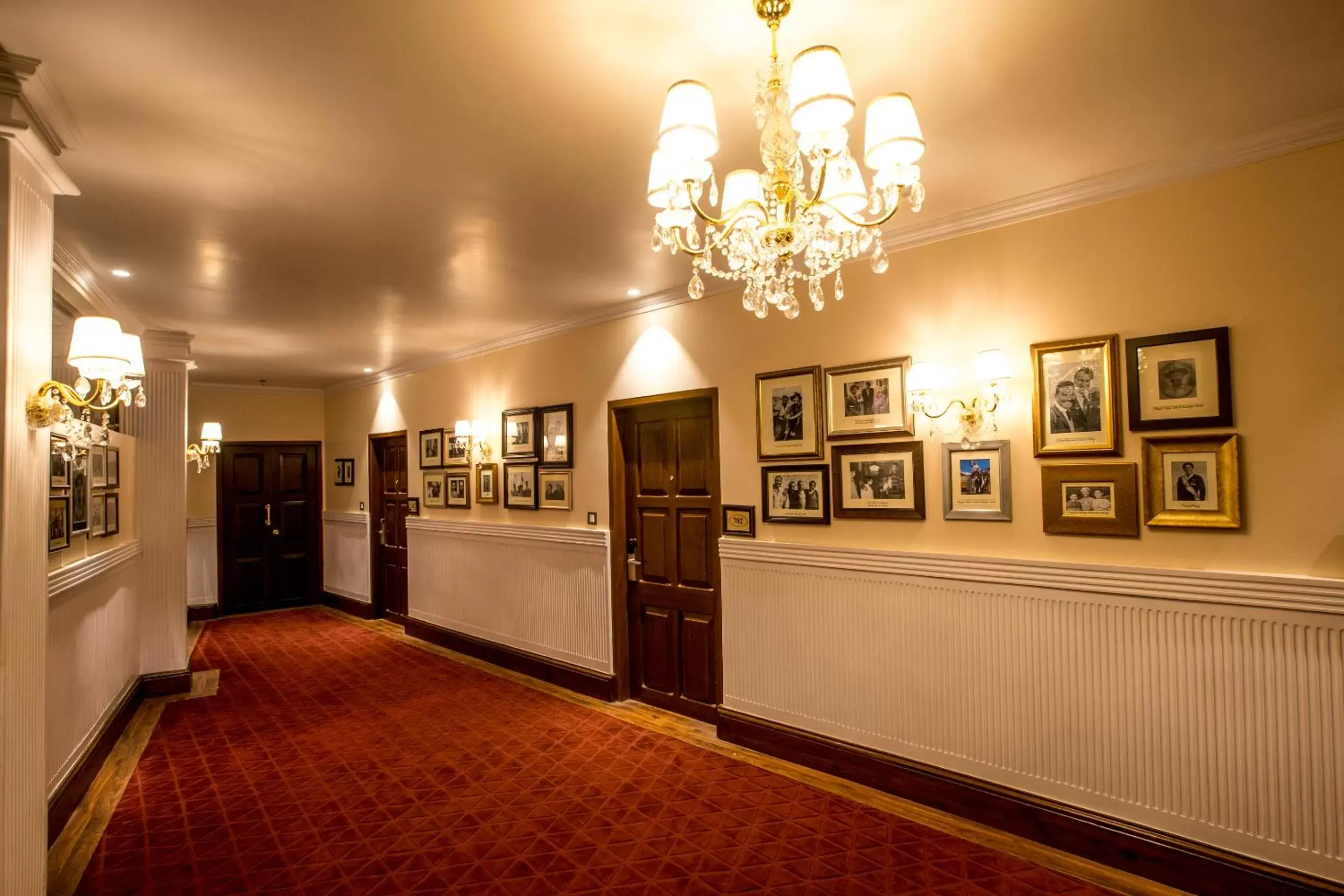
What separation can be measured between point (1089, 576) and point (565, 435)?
3.80m

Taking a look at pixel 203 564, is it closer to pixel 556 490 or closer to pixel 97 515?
pixel 97 515

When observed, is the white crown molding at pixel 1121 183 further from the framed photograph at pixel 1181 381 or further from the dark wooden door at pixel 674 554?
the dark wooden door at pixel 674 554

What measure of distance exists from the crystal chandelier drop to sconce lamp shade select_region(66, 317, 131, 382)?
244 centimetres

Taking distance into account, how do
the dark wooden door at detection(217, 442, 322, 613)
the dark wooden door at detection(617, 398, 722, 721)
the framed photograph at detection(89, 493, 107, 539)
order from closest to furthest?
the framed photograph at detection(89, 493, 107, 539) < the dark wooden door at detection(617, 398, 722, 721) < the dark wooden door at detection(217, 442, 322, 613)

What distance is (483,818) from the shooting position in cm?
352

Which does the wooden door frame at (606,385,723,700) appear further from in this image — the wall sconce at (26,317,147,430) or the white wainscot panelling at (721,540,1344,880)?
the wall sconce at (26,317,147,430)

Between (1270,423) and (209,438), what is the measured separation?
9.05 meters

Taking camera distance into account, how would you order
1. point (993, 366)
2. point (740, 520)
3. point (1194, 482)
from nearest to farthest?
point (1194, 482) < point (993, 366) < point (740, 520)

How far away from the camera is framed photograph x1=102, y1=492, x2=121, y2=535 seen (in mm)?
4547

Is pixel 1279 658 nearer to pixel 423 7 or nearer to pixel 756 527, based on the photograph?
pixel 756 527

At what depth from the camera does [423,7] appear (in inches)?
72.8

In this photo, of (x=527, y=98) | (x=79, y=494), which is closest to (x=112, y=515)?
(x=79, y=494)

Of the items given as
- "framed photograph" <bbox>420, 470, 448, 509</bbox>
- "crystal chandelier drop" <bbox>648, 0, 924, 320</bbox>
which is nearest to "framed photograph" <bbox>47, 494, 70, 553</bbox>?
"crystal chandelier drop" <bbox>648, 0, 924, 320</bbox>

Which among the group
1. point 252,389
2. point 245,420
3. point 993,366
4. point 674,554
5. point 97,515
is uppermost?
point 252,389
